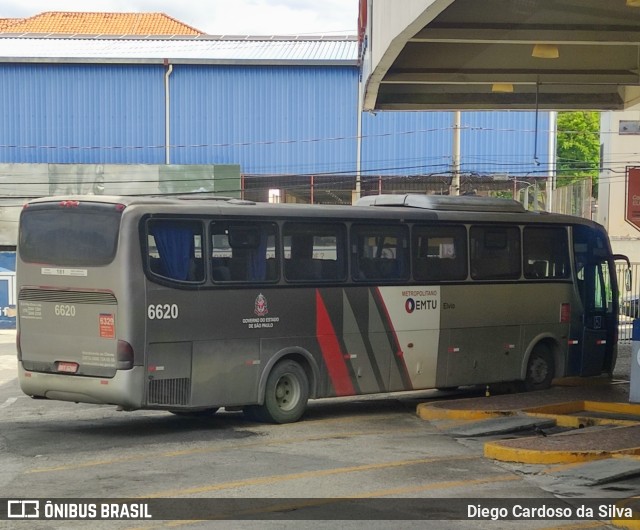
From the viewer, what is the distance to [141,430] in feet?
46.6

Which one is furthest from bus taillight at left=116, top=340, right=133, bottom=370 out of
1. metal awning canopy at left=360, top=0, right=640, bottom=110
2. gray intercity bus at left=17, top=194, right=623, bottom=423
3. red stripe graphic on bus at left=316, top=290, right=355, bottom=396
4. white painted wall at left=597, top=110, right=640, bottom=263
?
white painted wall at left=597, top=110, right=640, bottom=263

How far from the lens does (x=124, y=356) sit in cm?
1280

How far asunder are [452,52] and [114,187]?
30.1 meters

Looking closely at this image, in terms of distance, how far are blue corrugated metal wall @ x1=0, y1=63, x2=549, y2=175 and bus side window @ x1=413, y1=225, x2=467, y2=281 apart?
99.5 ft

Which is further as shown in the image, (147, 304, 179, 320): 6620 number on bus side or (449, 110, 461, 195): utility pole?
(449, 110, 461, 195): utility pole

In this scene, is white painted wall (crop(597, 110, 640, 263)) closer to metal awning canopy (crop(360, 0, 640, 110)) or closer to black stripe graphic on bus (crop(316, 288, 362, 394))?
metal awning canopy (crop(360, 0, 640, 110))

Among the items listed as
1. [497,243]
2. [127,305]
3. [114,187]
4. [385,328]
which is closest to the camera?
[127,305]

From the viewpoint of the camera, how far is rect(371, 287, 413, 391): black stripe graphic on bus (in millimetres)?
15752

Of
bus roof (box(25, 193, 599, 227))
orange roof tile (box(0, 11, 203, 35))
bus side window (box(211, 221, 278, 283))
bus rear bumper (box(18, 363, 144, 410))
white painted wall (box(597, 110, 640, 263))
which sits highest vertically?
orange roof tile (box(0, 11, 203, 35))

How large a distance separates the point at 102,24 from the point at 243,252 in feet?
220

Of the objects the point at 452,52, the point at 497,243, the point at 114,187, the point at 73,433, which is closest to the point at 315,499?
the point at 73,433

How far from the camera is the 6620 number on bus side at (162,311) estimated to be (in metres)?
13.0

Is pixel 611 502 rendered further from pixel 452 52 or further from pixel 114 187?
pixel 114 187

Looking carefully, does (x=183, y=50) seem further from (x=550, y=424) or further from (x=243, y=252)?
(x=550, y=424)
